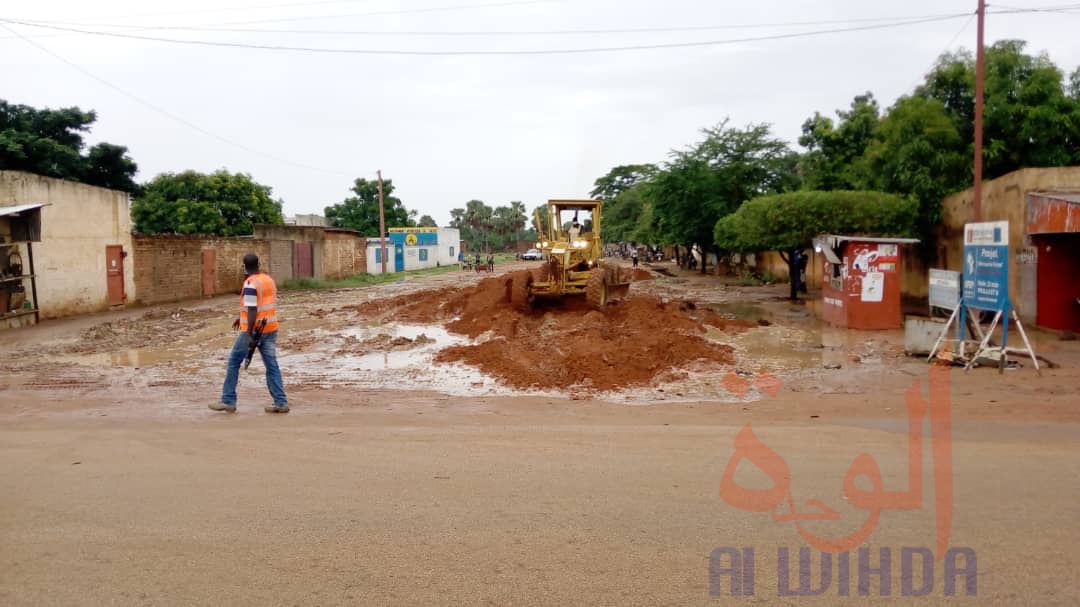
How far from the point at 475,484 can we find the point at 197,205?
147ft

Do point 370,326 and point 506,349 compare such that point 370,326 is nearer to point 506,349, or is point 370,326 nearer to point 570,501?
point 506,349

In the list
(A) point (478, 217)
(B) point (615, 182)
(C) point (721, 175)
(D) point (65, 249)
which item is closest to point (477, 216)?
(A) point (478, 217)

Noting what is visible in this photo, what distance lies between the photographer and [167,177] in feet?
153

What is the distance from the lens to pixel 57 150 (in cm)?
3309

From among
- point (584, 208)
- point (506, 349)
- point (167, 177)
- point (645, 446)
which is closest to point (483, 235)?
point (167, 177)

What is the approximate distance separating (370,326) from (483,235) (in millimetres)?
90167

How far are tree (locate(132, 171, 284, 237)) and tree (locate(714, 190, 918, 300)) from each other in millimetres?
31683

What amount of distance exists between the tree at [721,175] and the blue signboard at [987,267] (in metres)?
22.6

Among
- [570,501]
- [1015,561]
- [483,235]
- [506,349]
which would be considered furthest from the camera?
[483,235]

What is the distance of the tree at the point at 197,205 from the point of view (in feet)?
149

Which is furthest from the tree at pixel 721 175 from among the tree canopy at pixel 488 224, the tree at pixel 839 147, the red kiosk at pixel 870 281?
the tree canopy at pixel 488 224

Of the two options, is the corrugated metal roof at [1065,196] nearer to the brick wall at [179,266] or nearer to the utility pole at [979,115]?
the utility pole at [979,115]

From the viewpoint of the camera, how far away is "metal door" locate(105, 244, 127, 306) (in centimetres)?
2417

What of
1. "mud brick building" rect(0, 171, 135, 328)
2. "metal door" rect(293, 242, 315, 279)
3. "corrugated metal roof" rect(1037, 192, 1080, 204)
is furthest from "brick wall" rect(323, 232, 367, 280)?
"corrugated metal roof" rect(1037, 192, 1080, 204)
